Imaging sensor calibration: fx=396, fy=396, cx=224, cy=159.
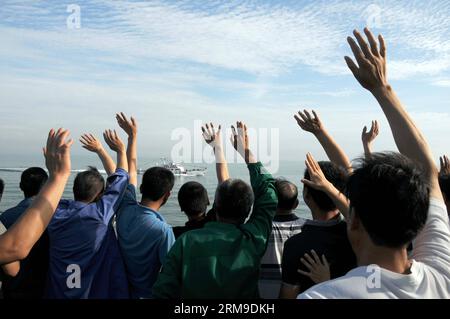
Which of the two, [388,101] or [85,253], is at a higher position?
[388,101]

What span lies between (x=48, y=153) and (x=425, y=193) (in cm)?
210

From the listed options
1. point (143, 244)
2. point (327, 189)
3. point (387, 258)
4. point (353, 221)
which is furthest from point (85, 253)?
point (387, 258)

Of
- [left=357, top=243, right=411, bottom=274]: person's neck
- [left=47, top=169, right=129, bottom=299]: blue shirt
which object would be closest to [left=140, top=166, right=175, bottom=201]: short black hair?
[left=47, top=169, right=129, bottom=299]: blue shirt

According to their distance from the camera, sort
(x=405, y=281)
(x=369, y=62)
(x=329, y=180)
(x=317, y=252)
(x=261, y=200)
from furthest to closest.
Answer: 1. (x=329, y=180)
2. (x=261, y=200)
3. (x=317, y=252)
4. (x=369, y=62)
5. (x=405, y=281)

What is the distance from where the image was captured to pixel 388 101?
2.23 meters

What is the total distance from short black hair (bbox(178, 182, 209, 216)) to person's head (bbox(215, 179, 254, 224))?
0.88m

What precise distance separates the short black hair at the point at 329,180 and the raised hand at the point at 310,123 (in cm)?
76

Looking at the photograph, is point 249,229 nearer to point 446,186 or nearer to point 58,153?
point 58,153

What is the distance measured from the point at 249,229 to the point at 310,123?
1.64 metres

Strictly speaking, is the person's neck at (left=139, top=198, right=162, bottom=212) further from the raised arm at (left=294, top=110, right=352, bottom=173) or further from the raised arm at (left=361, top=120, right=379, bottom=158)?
the raised arm at (left=361, top=120, right=379, bottom=158)

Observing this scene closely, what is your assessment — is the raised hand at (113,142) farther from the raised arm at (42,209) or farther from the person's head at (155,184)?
the raised arm at (42,209)

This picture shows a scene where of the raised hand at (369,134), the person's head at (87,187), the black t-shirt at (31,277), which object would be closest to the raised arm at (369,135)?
the raised hand at (369,134)

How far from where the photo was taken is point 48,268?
3684mm

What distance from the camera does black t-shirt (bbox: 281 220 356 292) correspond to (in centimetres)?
266
